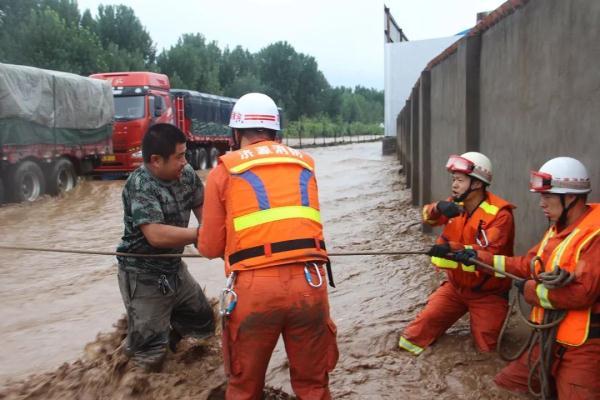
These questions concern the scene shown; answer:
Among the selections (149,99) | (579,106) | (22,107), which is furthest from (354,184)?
(579,106)

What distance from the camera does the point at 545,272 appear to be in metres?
3.09

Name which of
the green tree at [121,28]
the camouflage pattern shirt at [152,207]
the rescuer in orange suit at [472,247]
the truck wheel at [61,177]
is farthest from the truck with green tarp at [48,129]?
the green tree at [121,28]

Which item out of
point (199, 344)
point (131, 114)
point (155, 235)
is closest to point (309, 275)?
point (155, 235)

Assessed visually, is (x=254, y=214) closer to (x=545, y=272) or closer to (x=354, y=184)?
(x=545, y=272)

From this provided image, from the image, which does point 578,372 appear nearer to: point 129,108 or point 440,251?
point 440,251

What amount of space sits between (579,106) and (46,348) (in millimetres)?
4581

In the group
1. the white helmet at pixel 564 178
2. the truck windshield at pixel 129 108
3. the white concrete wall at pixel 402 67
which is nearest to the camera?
the white helmet at pixel 564 178

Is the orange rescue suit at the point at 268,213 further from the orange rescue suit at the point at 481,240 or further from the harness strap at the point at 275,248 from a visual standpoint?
the orange rescue suit at the point at 481,240

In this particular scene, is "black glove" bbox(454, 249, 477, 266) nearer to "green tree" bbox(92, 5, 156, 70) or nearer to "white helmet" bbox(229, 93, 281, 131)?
"white helmet" bbox(229, 93, 281, 131)

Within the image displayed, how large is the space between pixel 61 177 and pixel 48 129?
1.43m

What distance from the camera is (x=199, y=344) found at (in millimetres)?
4316

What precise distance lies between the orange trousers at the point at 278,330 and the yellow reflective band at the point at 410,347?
140 cm

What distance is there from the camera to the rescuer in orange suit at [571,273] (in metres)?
2.90

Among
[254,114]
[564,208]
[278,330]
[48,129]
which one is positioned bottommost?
[278,330]
